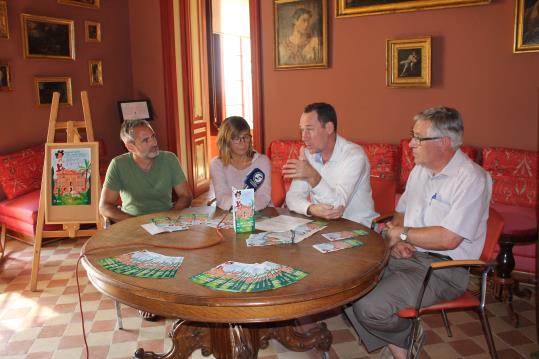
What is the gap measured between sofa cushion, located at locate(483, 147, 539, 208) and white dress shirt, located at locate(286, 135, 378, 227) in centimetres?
171

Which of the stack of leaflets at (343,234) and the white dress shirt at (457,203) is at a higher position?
the white dress shirt at (457,203)

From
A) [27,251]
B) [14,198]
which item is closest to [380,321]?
[27,251]

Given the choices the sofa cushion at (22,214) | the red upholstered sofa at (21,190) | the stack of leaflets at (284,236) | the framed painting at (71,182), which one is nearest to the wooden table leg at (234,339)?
the stack of leaflets at (284,236)

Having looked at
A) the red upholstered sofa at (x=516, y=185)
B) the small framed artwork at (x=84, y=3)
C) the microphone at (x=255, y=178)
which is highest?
the small framed artwork at (x=84, y=3)

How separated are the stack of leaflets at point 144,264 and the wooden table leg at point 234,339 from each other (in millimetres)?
512

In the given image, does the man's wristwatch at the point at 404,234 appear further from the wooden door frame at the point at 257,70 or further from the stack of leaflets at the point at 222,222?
the wooden door frame at the point at 257,70

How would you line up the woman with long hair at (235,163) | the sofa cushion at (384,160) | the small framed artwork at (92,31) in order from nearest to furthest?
1. the woman with long hair at (235,163)
2. the sofa cushion at (384,160)
3. the small framed artwork at (92,31)

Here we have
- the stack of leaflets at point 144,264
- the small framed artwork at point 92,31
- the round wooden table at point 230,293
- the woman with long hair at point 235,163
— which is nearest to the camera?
the round wooden table at point 230,293

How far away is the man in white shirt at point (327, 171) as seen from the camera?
280 cm

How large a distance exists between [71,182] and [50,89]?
2.27 metres

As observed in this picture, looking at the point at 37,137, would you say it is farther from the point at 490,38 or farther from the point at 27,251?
the point at 490,38

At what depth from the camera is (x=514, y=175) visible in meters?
4.05

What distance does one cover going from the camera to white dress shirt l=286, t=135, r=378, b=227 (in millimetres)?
2793

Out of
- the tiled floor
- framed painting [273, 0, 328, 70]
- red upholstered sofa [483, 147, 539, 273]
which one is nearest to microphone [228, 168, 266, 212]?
the tiled floor
